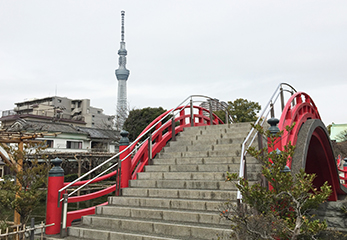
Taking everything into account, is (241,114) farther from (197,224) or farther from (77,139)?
(197,224)

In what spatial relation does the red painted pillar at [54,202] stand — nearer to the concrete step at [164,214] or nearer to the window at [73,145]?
the concrete step at [164,214]

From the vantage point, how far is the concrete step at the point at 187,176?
19.2ft

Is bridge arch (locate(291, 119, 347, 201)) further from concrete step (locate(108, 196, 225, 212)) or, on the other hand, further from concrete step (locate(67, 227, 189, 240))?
concrete step (locate(67, 227, 189, 240))

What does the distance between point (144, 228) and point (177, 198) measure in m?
1.04

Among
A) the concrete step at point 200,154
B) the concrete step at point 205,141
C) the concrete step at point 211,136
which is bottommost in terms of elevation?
the concrete step at point 200,154

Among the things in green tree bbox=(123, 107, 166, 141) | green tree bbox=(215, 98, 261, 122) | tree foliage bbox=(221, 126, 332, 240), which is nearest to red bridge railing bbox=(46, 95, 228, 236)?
tree foliage bbox=(221, 126, 332, 240)

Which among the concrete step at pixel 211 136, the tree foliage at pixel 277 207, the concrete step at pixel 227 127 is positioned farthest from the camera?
the concrete step at pixel 227 127

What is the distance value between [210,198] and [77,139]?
30.4 metres

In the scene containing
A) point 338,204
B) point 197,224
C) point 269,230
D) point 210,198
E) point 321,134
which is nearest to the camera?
point 269,230

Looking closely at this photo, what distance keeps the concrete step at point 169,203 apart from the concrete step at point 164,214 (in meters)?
0.20

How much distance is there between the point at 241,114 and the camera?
99.5 ft

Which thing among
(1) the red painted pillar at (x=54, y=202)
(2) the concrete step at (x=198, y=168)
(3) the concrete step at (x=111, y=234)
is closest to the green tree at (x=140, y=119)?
(2) the concrete step at (x=198, y=168)

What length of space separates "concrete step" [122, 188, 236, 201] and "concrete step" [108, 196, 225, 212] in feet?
0.64

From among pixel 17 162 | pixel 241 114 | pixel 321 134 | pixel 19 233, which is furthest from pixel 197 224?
pixel 241 114
